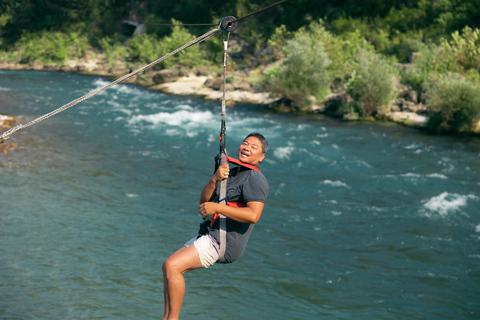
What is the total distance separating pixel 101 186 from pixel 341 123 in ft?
50.1

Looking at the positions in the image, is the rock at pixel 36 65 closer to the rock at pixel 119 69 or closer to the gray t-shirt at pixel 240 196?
the rock at pixel 119 69

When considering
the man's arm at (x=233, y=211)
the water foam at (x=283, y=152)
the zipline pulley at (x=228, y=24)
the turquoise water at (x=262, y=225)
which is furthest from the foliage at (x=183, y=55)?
the man's arm at (x=233, y=211)

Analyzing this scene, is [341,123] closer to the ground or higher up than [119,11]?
closer to the ground

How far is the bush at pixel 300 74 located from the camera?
32.4 m

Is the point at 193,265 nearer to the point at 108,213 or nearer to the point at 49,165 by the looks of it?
the point at 108,213

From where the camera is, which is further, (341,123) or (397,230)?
(341,123)

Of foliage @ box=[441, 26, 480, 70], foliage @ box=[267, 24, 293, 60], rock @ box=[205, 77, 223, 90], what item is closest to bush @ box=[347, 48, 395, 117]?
foliage @ box=[441, 26, 480, 70]

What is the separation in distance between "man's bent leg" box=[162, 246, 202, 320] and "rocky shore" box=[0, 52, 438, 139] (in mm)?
24362

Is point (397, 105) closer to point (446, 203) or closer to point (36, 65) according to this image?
point (446, 203)

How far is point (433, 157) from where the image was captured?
22297 mm

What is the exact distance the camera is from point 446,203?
1734 centimetres

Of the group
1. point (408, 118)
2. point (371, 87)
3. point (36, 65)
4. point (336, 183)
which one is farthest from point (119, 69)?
point (336, 183)

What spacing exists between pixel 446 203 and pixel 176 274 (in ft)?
45.6

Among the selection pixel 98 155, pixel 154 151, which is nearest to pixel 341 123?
pixel 154 151
